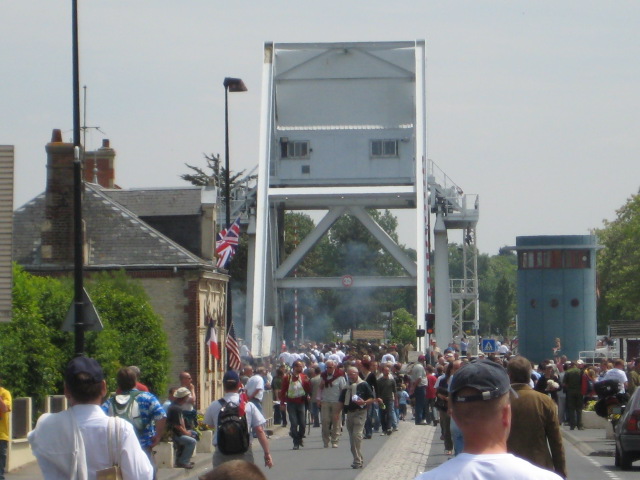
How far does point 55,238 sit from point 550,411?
1119 inches

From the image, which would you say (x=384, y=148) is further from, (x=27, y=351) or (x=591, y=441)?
(x=27, y=351)

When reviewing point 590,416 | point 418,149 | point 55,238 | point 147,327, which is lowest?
point 590,416

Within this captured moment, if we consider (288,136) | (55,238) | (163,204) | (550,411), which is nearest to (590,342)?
(288,136)

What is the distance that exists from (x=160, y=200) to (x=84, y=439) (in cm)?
3652

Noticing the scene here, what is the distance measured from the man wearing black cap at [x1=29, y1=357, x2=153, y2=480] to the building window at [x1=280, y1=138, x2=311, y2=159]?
6114 cm

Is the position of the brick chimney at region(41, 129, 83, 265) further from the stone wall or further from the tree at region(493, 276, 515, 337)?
the tree at region(493, 276, 515, 337)

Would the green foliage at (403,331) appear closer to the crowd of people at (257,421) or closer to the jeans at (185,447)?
the crowd of people at (257,421)

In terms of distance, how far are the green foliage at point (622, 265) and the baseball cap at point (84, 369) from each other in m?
77.6

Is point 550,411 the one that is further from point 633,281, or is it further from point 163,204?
point 633,281

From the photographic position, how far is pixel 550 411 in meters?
9.36

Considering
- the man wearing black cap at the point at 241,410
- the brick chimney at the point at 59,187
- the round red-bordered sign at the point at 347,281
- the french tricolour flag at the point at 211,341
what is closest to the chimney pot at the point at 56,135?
the brick chimney at the point at 59,187

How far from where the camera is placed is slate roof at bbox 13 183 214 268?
127 feet

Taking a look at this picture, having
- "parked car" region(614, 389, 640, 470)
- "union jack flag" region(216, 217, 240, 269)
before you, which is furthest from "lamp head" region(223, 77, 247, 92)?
"parked car" region(614, 389, 640, 470)

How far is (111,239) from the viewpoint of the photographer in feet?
130
